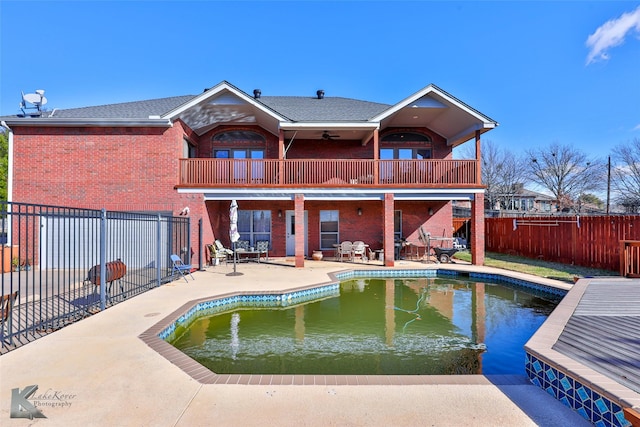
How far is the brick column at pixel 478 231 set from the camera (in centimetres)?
1315

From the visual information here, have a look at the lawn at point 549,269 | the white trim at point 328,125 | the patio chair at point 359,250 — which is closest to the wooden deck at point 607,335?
the lawn at point 549,269

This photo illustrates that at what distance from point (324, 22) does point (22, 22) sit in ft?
36.4

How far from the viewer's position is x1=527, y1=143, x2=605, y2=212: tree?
35.7 m

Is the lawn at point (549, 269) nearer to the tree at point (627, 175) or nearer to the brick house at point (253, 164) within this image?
the brick house at point (253, 164)

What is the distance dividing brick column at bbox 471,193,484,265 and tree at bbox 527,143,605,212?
30.5 m

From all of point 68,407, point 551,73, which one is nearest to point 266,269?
point 68,407

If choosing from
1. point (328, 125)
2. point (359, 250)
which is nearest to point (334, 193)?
point (328, 125)

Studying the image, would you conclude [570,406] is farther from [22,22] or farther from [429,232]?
[22,22]

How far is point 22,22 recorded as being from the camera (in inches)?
444

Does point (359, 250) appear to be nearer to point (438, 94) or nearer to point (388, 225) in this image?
point (388, 225)

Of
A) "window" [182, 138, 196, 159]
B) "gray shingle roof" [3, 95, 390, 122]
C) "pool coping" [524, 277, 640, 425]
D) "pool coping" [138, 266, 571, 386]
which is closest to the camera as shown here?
"pool coping" [524, 277, 640, 425]

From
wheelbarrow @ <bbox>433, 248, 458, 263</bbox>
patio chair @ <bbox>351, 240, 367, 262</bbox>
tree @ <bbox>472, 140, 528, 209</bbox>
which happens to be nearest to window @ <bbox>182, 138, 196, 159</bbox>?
patio chair @ <bbox>351, 240, 367, 262</bbox>

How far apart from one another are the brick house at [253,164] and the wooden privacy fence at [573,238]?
339 centimetres

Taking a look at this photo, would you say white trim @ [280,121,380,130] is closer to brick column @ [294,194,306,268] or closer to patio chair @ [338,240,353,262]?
brick column @ [294,194,306,268]
